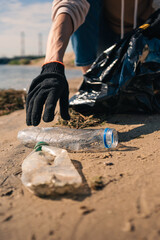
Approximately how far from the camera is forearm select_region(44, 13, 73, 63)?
200 centimetres

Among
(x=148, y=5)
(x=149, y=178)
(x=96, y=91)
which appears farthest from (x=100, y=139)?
(x=148, y=5)

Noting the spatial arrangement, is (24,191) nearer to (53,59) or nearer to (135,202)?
(135,202)

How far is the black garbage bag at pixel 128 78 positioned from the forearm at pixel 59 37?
17.1 inches

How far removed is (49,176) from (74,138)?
0.72 m

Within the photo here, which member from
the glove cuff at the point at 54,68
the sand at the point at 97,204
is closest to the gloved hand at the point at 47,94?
the glove cuff at the point at 54,68

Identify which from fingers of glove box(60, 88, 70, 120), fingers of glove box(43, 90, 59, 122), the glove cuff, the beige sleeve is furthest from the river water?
fingers of glove box(43, 90, 59, 122)

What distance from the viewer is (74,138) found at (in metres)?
1.75

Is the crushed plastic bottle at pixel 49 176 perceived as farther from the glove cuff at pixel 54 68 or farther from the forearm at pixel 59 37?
the forearm at pixel 59 37

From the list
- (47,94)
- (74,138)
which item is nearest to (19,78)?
(47,94)

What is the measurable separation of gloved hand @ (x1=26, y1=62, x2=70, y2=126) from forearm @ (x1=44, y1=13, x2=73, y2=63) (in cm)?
17

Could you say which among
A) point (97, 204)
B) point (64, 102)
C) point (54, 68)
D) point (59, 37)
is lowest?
point (97, 204)

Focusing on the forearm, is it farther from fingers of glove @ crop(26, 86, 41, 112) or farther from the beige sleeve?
fingers of glove @ crop(26, 86, 41, 112)

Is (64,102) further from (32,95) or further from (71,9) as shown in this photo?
Result: (71,9)

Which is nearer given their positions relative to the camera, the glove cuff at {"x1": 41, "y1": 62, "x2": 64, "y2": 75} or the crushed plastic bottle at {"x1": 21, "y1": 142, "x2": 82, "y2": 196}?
the crushed plastic bottle at {"x1": 21, "y1": 142, "x2": 82, "y2": 196}
